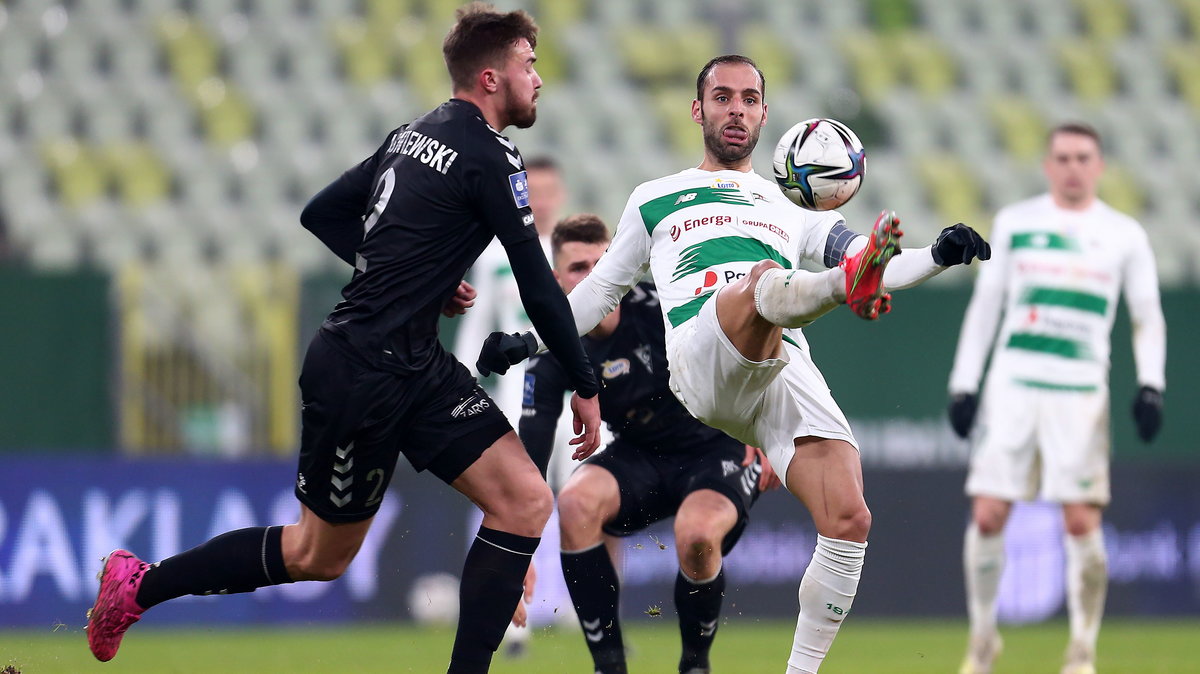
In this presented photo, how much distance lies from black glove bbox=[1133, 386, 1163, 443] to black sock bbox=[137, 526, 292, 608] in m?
5.35

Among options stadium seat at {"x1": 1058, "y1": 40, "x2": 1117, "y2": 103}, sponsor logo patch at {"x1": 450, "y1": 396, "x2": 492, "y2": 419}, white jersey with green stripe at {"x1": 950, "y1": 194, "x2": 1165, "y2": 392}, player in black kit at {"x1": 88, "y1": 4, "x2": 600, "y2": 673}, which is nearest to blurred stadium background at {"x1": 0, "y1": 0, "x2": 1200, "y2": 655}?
stadium seat at {"x1": 1058, "y1": 40, "x2": 1117, "y2": 103}

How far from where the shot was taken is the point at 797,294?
505cm

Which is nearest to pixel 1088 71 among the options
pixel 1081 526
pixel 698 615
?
pixel 1081 526

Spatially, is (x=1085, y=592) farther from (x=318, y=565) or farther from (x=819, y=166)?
(x=318, y=565)

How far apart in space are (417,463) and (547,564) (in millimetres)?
5374

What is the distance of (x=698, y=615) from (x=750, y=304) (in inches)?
64.6

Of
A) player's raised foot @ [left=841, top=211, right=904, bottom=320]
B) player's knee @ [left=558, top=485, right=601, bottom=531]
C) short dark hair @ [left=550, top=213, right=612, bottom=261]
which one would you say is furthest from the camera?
short dark hair @ [left=550, top=213, right=612, bottom=261]

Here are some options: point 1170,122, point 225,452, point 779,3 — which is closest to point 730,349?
point 225,452

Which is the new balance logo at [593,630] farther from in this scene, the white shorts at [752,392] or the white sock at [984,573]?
the white sock at [984,573]

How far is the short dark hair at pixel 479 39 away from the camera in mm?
5395

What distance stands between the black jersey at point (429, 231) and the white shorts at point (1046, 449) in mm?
4329

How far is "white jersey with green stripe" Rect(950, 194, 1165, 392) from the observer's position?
8.98 metres

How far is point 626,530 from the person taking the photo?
270 inches

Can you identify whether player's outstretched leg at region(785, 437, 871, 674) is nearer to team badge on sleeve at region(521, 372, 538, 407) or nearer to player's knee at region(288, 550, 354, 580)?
team badge on sleeve at region(521, 372, 538, 407)
